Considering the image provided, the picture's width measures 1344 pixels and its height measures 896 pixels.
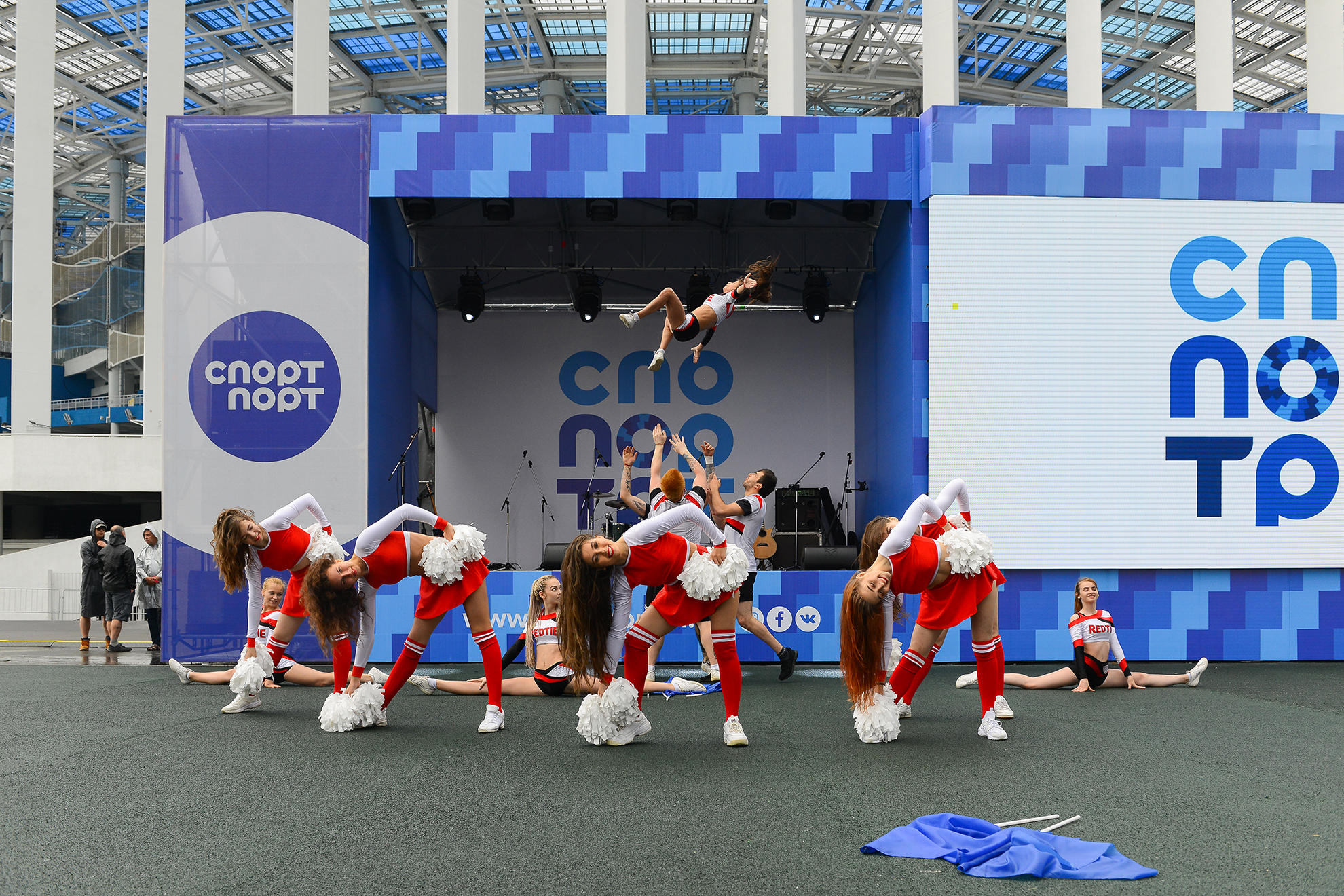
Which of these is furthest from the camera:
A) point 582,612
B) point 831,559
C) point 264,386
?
point 831,559

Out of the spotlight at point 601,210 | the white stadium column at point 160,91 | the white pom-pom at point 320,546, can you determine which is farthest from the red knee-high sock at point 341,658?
the white stadium column at point 160,91

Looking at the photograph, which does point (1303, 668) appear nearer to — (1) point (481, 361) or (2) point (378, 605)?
(2) point (378, 605)

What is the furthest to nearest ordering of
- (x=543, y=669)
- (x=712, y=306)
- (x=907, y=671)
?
(x=543, y=669) < (x=712, y=306) < (x=907, y=671)

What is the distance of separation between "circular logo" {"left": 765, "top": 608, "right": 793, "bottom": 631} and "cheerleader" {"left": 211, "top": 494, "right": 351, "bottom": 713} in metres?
3.79

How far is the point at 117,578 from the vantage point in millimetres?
8781

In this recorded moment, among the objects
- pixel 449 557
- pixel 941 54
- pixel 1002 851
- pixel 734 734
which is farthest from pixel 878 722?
pixel 941 54

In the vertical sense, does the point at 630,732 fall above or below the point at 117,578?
below

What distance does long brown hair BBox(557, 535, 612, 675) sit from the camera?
14.3 ft

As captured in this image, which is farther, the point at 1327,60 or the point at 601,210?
the point at 1327,60

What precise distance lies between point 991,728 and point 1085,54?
8020mm

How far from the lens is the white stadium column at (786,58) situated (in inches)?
372

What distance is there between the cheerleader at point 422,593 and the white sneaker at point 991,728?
2475 millimetres

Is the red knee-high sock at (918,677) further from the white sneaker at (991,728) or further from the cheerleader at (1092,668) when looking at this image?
the cheerleader at (1092,668)

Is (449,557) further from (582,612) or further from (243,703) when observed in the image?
Answer: (243,703)
